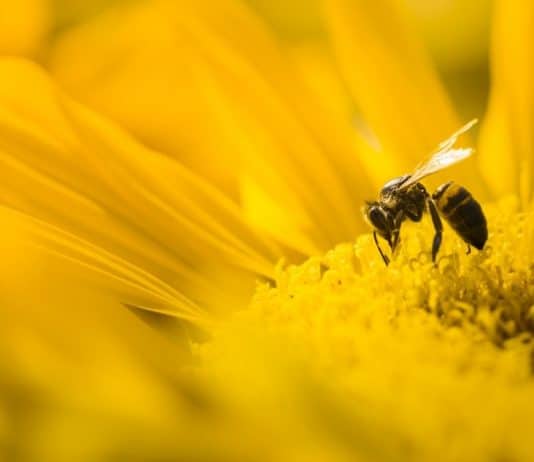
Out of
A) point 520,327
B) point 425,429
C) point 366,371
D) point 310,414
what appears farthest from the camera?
point 520,327

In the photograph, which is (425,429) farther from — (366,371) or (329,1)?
(329,1)

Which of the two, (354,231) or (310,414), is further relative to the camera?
(354,231)

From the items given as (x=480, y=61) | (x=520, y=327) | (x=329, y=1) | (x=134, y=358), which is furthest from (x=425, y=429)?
(x=480, y=61)

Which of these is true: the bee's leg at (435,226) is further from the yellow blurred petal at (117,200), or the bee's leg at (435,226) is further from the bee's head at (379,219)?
the yellow blurred petal at (117,200)

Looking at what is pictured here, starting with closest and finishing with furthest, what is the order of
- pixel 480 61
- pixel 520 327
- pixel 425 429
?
pixel 425 429
pixel 520 327
pixel 480 61

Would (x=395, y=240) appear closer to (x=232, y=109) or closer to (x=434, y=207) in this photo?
(x=434, y=207)
